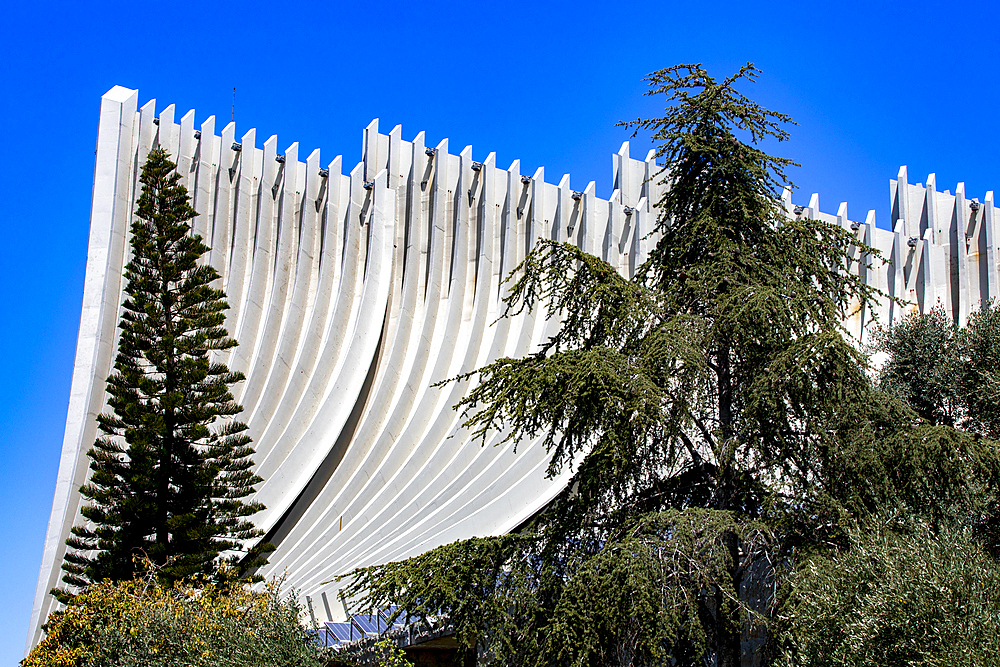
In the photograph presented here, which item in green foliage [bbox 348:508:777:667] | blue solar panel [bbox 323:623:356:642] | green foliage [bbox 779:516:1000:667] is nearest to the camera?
green foliage [bbox 779:516:1000:667]

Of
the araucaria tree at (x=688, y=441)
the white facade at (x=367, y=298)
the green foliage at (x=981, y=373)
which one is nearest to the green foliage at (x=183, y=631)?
the araucaria tree at (x=688, y=441)

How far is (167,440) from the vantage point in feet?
52.3

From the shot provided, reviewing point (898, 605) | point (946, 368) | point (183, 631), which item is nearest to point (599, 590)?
point (898, 605)

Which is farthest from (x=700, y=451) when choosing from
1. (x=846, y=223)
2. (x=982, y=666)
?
(x=846, y=223)

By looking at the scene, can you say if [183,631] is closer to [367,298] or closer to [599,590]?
[599,590]

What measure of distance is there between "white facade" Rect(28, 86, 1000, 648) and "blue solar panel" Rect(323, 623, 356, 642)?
5.39 ft

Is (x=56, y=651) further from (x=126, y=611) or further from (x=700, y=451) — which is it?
(x=700, y=451)

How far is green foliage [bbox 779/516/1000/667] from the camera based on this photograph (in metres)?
7.91

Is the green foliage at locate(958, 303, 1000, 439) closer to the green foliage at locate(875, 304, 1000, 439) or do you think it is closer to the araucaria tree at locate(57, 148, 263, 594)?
the green foliage at locate(875, 304, 1000, 439)

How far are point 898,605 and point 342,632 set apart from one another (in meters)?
9.04

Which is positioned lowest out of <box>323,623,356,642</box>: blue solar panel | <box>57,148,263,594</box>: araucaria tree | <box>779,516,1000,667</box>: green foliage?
<box>323,623,356,642</box>: blue solar panel

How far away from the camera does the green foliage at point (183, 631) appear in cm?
1123

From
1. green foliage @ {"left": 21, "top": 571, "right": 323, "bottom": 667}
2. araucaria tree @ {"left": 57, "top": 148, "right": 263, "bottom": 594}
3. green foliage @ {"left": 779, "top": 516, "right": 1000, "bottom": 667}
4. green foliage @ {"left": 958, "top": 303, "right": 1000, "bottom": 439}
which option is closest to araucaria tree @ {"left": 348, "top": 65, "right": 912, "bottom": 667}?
green foliage @ {"left": 779, "top": 516, "right": 1000, "bottom": 667}

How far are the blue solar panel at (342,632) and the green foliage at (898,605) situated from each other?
756 centimetres
